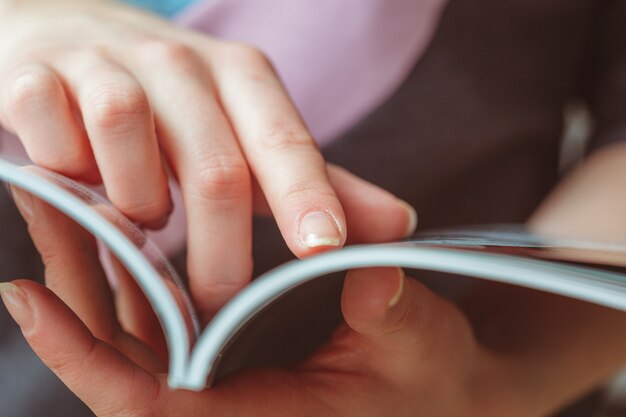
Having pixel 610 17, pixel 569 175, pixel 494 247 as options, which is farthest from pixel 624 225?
pixel 494 247

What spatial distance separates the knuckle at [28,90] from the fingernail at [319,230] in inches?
6.5

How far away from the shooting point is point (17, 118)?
1.18 feet

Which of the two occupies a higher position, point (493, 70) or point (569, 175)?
point (493, 70)

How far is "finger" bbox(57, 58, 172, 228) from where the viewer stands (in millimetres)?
345

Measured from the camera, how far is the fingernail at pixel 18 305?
0.29 metres

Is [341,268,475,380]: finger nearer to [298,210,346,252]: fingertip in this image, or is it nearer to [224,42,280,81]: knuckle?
[298,210,346,252]: fingertip

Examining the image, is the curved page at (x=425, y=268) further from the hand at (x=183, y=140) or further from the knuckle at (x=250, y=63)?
the knuckle at (x=250, y=63)

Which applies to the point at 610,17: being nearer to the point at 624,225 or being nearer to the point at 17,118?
the point at 624,225

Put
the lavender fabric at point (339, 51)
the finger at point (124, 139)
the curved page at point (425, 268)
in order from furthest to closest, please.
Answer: the lavender fabric at point (339, 51) < the finger at point (124, 139) < the curved page at point (425, 268)

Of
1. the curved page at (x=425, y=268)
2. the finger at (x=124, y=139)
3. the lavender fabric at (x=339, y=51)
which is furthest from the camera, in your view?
the lavender fabric at (x=339, y=51)

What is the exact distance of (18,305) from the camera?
291 millimetres

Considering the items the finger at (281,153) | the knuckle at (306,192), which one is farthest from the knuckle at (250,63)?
the knuckle at (306,192)

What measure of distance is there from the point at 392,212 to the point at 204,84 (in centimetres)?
14

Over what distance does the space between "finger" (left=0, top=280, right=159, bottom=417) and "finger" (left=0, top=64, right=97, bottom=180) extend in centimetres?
9
